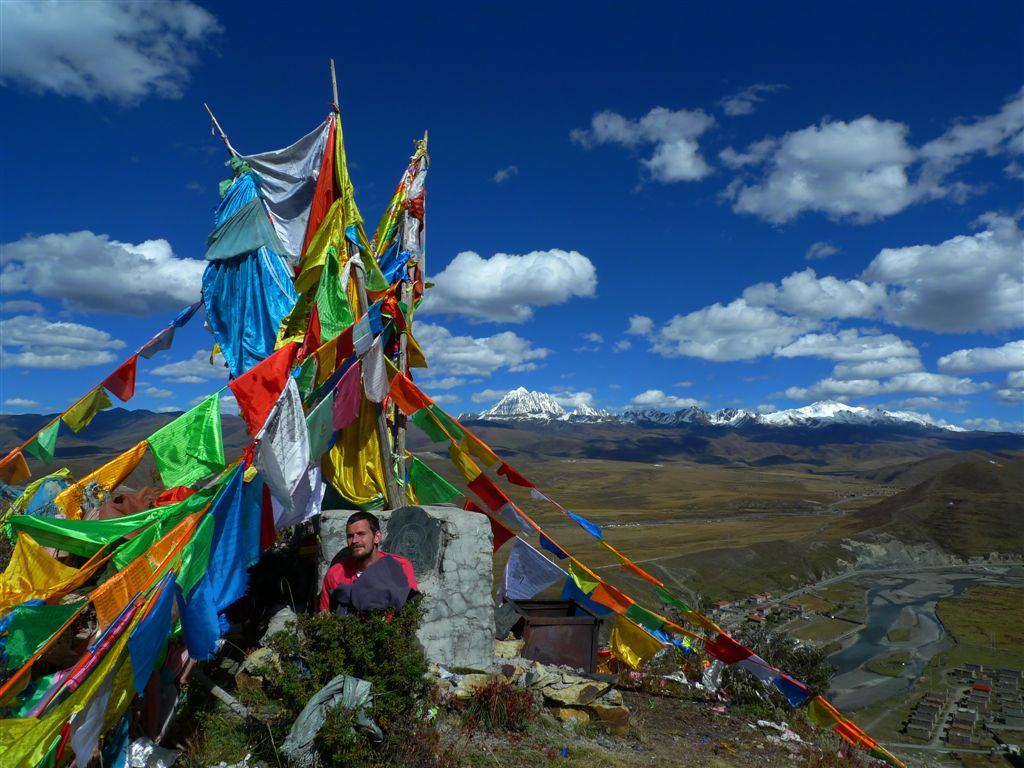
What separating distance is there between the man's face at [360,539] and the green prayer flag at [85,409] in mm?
5930

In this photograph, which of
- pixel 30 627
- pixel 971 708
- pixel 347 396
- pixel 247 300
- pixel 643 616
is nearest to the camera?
pixel 30 627

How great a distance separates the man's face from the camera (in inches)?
238

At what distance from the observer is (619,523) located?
125m

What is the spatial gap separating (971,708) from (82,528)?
58067 mm

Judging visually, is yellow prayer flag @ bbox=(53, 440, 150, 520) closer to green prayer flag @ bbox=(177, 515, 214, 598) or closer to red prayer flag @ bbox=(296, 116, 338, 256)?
green prayer flag @ bbox=(177, 515, 214, 598)

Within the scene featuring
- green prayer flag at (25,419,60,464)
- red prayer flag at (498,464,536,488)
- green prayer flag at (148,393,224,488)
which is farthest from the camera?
red prayer flag at (498,464,536,488)

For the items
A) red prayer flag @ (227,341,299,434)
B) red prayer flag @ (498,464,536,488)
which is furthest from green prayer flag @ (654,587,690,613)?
red prayer flag @ (227,341,299,434)

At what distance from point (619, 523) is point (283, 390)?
12424 cm

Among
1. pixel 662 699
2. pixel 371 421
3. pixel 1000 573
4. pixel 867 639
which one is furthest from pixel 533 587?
pixel 1000 573

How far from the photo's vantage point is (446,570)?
8.38 meters

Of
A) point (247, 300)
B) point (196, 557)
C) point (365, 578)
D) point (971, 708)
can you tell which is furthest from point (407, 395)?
point (971, 708)

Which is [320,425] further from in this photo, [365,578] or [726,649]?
[726,649]

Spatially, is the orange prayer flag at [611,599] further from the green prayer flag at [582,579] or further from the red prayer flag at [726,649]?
the red prayer flag at [726,649]

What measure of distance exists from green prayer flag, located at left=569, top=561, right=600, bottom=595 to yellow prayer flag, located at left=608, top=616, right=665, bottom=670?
3.04ft
